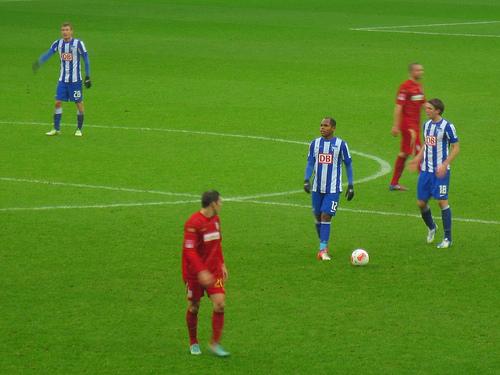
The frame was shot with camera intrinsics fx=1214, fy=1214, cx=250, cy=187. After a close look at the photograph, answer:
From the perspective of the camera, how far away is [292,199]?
20.0m

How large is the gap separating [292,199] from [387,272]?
4.59m

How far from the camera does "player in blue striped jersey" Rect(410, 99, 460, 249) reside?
1662 centimetres

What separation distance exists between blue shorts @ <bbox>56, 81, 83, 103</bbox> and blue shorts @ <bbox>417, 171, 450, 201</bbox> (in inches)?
421

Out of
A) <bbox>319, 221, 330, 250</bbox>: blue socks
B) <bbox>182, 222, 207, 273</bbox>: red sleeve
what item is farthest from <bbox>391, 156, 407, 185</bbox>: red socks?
<bbox>182, 222, 207, 273</bbox>: red sleeve

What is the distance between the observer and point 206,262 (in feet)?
39.7

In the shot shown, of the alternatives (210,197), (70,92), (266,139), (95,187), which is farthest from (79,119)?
(210,197)

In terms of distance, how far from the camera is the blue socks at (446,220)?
1669 centimetres

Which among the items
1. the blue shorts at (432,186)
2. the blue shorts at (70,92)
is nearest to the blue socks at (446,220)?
the blue shorts at (432,186)

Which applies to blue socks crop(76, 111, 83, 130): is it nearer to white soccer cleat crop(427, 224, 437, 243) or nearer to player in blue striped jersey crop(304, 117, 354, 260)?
player in blue striped jersey crop(304, 117, 354, 260)

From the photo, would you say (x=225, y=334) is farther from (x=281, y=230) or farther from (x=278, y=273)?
(x=281, y=230)

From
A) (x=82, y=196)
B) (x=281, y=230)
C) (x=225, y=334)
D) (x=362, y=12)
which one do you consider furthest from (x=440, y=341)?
(x=362, y=12)

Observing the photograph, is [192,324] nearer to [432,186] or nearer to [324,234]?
[324,234]

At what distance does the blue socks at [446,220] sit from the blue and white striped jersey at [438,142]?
1.89 ft

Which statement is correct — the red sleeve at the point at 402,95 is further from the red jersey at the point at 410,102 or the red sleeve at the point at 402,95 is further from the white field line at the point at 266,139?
the white field line at the point at 266,139
